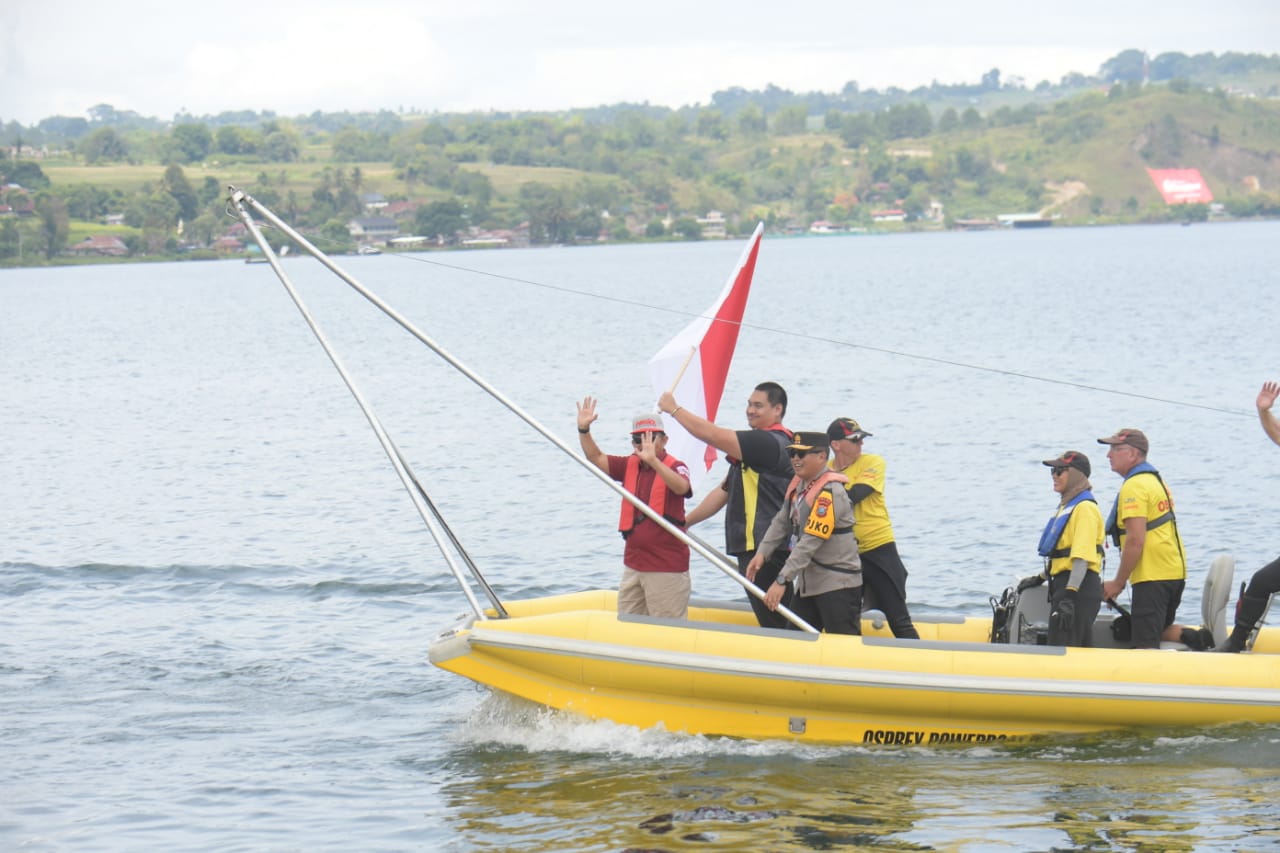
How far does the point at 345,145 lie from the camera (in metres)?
182

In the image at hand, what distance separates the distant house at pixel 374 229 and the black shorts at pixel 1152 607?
11560 cm

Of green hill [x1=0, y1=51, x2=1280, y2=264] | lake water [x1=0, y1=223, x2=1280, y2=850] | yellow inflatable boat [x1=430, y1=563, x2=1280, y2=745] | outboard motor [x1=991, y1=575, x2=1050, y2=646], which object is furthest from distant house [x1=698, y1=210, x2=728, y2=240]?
yellow inflatable boat [x1=430, y1=563, x2=1280, y2=745]

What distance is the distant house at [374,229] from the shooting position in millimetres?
125613

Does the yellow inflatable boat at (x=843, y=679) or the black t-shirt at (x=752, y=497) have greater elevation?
the black t-shirt at (x=752, y=497)

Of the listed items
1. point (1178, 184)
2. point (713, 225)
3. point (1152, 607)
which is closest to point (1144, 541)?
point (1152, 607)

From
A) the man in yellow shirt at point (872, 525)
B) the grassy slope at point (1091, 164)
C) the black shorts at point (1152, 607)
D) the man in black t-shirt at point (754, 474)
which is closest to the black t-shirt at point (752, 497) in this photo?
the man in black t-shirt at point (754, 474)

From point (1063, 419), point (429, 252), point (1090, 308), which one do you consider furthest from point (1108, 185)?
point (1063, 419)

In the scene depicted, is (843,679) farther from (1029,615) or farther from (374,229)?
(374,229)

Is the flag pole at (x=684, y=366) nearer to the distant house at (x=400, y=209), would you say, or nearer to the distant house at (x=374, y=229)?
the distant house at (x=374, y=229)

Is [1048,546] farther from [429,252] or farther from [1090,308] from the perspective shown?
[429,252]

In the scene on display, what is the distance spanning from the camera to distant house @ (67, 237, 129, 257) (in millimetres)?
124375

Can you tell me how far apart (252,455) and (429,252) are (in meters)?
116

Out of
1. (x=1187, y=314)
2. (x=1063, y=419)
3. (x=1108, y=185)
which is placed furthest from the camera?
(x=1108, y=185)

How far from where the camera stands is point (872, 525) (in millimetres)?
9906
